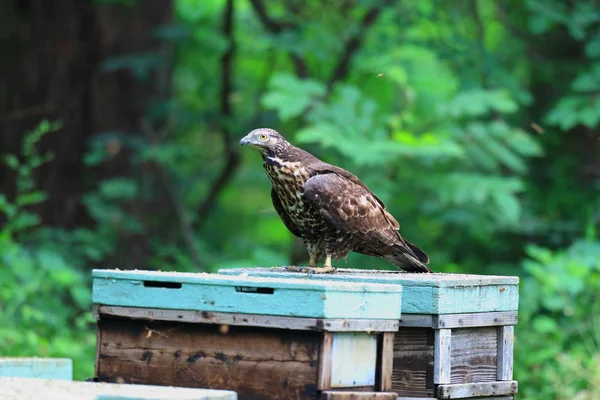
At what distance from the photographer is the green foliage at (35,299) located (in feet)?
22.5

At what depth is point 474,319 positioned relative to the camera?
3.93 meters

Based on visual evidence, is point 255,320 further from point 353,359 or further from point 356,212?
point 356,212

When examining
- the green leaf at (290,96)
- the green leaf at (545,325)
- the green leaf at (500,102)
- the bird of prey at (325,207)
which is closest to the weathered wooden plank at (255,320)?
the bird of prey at (325,207)

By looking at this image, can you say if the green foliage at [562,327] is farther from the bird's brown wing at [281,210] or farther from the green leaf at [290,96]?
the bird's brown wing at [281,210]

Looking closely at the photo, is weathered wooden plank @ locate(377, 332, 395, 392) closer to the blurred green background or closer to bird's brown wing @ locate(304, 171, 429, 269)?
bird's brown wing @ locate(304, 171, 429, 269)

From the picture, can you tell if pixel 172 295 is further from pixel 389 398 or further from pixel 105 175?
pixel 105 175

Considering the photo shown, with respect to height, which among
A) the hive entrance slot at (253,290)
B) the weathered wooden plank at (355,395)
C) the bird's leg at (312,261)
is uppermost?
the bird's leg at (312,261)

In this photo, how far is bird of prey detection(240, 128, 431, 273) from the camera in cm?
445

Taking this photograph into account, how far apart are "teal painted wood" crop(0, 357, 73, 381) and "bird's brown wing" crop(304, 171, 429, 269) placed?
1373 mm

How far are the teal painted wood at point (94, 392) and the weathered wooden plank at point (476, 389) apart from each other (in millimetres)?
1178

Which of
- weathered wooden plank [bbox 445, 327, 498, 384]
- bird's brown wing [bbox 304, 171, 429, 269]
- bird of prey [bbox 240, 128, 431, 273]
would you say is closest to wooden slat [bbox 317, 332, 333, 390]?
weathered wooden plank [bbox 445, 327, 498, 384]

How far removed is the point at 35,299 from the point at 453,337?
4999 millimetres

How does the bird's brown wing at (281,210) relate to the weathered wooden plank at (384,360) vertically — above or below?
above

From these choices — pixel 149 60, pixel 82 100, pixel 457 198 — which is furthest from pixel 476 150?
pixel 82 100
